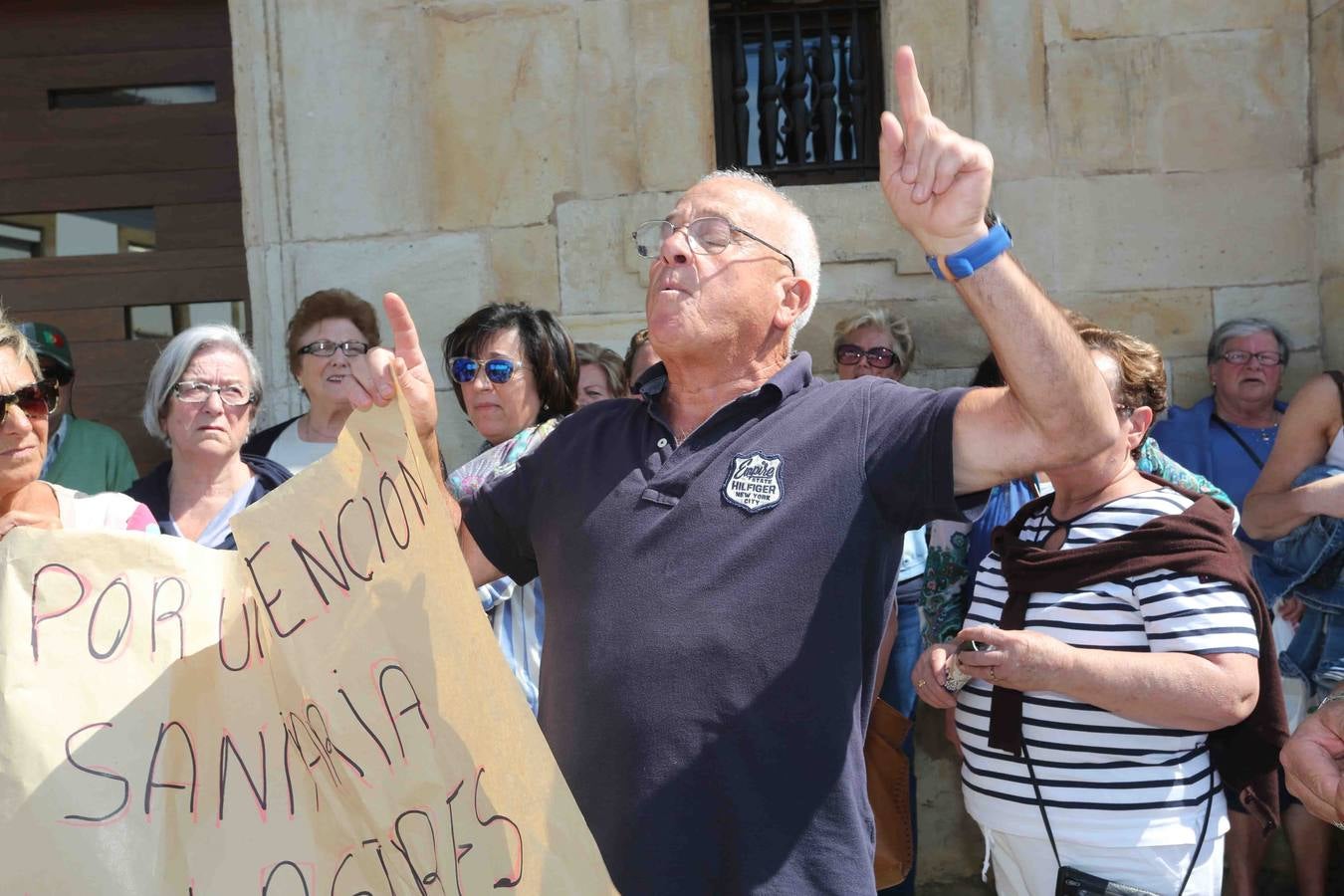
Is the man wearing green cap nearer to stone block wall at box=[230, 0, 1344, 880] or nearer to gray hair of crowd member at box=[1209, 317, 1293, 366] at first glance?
stone block wall at box=[230, 0, 1344, 880]

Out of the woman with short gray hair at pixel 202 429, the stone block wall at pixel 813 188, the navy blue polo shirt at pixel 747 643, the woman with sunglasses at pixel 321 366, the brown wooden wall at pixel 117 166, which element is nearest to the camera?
the navy blue polo shirt at pixel 747 643

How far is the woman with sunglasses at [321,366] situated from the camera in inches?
158

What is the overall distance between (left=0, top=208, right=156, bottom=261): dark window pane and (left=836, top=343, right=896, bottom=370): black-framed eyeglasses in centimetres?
285

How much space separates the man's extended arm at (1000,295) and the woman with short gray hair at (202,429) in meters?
2.04

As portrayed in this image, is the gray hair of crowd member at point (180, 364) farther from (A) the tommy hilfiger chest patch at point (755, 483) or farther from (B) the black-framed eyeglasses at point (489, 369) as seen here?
(A) the tommy hilfiger chest patch at point (755, 483)

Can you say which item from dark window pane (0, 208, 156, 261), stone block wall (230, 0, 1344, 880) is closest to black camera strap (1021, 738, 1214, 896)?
stone block wall (230, 0, 1344, 880)

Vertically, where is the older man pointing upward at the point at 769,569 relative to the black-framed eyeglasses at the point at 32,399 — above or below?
below

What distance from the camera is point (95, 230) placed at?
5.24 m

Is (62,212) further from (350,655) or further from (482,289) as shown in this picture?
(350,655)

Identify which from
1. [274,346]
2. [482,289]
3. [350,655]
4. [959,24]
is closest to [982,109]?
[959,24]

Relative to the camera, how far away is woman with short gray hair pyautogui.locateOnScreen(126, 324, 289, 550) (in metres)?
3.25

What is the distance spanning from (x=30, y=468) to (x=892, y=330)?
2756 millimetres

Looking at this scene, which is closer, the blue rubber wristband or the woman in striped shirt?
the blue rubber wristband

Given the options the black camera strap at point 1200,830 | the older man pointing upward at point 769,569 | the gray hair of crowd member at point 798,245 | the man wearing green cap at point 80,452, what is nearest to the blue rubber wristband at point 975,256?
the older man pointing upward at point 769,569
